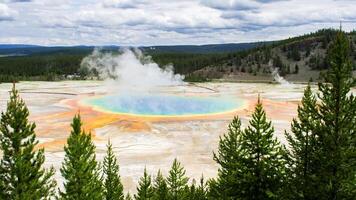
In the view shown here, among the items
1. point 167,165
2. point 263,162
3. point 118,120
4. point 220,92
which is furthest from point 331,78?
point 220,92

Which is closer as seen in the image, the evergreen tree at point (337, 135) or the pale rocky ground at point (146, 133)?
the evergreen tree at point (337, 135)

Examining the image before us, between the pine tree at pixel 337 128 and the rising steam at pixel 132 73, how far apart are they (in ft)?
276

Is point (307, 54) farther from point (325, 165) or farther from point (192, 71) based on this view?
point (325, 165)

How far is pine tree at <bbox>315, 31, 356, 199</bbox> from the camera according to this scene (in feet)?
48.6

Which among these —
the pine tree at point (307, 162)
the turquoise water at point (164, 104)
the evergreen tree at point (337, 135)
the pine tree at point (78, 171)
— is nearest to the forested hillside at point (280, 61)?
the turquoise water at point (164, 104)

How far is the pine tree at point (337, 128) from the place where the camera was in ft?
48.6

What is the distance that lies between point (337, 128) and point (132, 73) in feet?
333

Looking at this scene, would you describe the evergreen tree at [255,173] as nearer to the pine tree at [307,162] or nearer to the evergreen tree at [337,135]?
the pine tree at [307,162]

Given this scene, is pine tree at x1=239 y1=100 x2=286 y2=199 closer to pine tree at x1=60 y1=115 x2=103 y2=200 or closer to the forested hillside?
pine tree at x1=60 y1=115 x2=103 y2=200

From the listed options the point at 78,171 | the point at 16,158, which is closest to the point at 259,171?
the point at 78,171

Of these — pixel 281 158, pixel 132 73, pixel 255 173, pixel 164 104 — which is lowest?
pixel 164 104

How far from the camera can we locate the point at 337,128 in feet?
49.6

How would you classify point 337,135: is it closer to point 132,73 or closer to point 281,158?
point 281,158

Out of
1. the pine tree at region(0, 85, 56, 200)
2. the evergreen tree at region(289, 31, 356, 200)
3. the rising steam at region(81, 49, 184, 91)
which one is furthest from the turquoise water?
the evergreen tree at region(289, 31, 356, 200)
